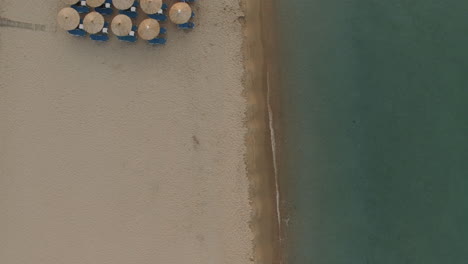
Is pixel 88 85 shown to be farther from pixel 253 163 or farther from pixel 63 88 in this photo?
pixel 253 163

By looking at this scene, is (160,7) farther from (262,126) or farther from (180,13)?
(262,126)

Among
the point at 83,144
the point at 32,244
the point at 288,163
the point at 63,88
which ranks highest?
the point at 63,88

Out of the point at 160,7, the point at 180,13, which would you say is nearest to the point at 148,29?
the point at 160,7

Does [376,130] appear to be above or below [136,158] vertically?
above

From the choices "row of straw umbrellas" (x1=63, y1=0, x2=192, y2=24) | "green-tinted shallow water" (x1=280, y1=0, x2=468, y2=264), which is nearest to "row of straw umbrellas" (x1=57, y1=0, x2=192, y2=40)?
"row of straw umbrellas" (x1=63, y1=0, x2=192, y2=24)

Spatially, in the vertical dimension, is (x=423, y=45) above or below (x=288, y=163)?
above

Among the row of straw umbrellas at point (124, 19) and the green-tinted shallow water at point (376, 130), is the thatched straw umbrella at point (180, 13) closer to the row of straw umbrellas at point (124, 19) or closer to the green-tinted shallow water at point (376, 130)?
the row of straw umbrellas at point (124, 19)

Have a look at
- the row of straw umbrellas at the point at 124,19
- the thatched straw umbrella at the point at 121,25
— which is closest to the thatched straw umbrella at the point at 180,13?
the row of straw umbrellas at the point at 124,19

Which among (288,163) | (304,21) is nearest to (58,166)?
(288,163)
